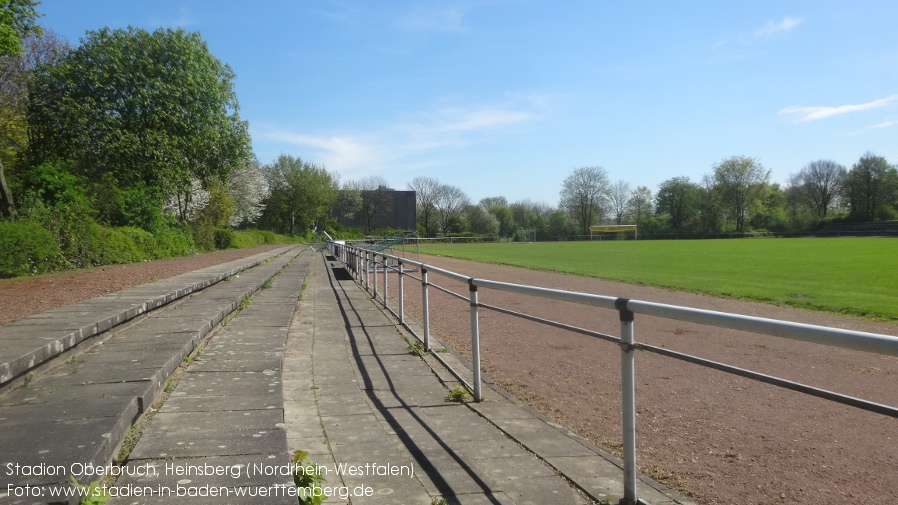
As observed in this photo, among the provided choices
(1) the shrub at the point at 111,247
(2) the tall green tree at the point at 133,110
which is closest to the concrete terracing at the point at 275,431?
(1) the shrub at the point at 111,247

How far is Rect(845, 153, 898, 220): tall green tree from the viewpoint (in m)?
81.4

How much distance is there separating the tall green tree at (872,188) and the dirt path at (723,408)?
86.3 m

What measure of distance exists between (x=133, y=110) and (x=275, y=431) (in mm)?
29374

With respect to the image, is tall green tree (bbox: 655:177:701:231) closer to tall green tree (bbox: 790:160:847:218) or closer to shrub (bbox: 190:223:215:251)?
tall green tree (bbox: 790:160:847:218)

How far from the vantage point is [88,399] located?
3455mm

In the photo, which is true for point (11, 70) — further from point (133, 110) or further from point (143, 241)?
point (143, 241)

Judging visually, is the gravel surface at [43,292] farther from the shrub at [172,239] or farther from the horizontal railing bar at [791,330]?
the shrub at [172,239]

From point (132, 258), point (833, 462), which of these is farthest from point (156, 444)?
point (132, 258)

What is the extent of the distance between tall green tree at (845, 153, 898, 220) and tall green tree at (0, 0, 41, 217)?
90.3 metres

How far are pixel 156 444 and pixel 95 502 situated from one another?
0.87 meters

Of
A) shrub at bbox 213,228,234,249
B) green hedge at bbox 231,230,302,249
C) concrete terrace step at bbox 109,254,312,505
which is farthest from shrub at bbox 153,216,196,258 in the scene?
concrete terrace step at bbox 109,254,312,505

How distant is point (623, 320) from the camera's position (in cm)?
288

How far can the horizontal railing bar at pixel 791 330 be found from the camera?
1814 mm

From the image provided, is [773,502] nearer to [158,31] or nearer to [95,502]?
[95,502]
